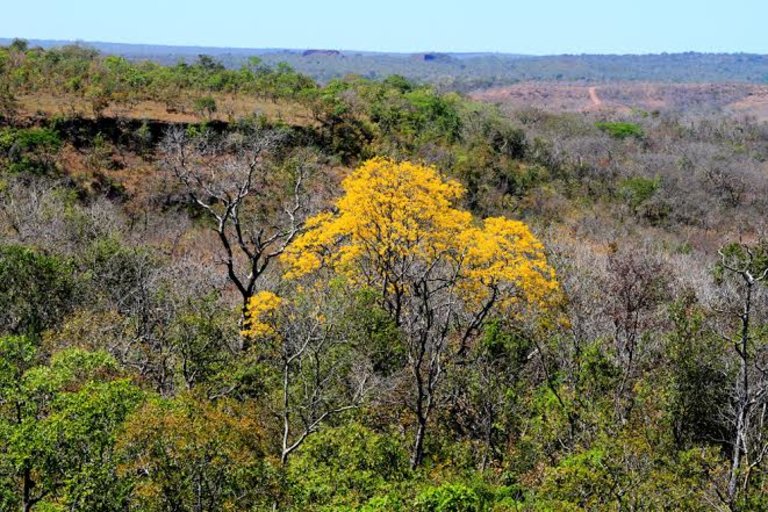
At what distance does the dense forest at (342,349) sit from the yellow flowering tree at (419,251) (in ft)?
0.33

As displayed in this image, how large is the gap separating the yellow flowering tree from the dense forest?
0.33 feet

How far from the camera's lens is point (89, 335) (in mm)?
20422

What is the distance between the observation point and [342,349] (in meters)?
20.3

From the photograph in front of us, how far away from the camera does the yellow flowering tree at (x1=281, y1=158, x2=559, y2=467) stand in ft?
78.2

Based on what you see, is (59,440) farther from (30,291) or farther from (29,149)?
(29,149)

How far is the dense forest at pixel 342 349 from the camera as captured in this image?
1234 centimetres

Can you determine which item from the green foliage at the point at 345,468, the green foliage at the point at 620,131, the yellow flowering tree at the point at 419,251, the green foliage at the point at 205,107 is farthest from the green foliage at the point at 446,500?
the green foliage at the point at 620,131

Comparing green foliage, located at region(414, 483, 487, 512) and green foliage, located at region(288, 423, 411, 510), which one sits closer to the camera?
green foliage, located at region(414, 483, 487, 512)

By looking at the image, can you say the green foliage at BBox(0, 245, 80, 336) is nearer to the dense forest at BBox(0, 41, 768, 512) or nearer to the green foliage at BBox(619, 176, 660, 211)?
the dense forest at BBox(0, 41, 768, 512)

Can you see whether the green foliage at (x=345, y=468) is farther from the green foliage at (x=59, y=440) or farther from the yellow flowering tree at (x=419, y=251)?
the yellow flowering tree at (x=419, y=251)

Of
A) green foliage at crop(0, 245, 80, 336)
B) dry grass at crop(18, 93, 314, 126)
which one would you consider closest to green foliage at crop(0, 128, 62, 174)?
dry grass at crop(18, 93, 314, 126)

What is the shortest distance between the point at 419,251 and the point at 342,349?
528 cm

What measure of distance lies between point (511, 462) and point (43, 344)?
12.1 m

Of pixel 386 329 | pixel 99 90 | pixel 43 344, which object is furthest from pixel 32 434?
pixel 99 90
